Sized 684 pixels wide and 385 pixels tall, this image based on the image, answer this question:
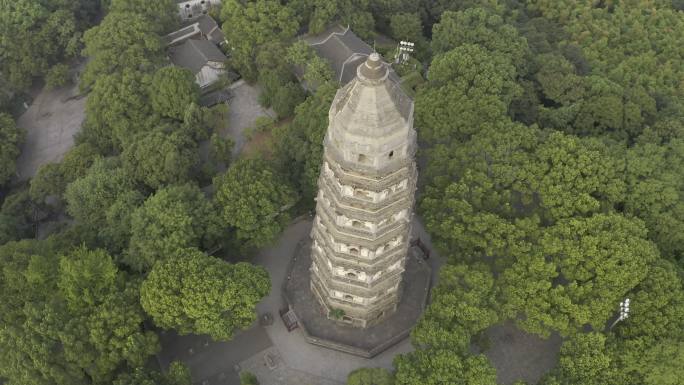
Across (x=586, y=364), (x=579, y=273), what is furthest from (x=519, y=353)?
(x=579, y=273)

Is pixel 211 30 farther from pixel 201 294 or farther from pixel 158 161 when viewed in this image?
pixel 201 294

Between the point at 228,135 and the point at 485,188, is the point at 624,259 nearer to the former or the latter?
the point at 485,188

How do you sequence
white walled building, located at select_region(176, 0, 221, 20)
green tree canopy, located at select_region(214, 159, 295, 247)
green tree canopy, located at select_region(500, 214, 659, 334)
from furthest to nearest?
white walled building, located at select_region(176, 0, 221, 20), green tree canopy, located at select_region(214, 159, 295, 247), green tree canopy, located at select_region(500, 214, 659, 334)

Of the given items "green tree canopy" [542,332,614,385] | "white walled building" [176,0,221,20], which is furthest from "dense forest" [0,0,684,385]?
"white walled building" [176,0,221,20]

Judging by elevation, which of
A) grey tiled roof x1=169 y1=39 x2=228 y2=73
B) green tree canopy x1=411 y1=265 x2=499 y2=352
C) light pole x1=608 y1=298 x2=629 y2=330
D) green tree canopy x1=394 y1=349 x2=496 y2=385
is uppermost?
grey tiled roof x1=169 y1=39 x2=228 y2=73

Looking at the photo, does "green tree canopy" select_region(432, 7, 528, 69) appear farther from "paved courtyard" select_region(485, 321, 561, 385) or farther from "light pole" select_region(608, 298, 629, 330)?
"paved courtyard" select_region(485, 321, 561, 385)

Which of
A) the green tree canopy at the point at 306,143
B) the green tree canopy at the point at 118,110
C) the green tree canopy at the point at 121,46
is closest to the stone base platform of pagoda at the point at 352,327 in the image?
the green tree canopy at the point at 306,143
